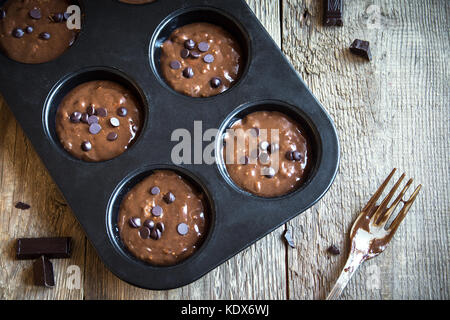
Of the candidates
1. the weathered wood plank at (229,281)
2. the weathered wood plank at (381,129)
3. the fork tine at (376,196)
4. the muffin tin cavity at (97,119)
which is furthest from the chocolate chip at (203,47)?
the fork tine at (376,196)

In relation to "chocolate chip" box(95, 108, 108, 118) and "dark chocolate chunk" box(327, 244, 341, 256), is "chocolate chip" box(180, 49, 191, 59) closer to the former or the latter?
"chocolate chip" box(95, 108, 108, 118)

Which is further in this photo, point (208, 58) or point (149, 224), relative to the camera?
point (208, 58)

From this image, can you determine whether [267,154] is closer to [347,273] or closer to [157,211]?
[157,211]

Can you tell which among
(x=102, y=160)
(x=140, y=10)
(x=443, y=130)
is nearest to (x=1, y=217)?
(x=102, y=160)

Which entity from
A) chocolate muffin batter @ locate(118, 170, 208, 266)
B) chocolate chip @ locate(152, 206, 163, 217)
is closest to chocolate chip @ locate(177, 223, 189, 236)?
chocolate muffin batter @ locate(118, 170, 208, 266)

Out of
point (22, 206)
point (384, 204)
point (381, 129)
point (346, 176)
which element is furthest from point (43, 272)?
point (381, 129)

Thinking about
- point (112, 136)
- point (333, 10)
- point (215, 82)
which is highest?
point (333, 10)
